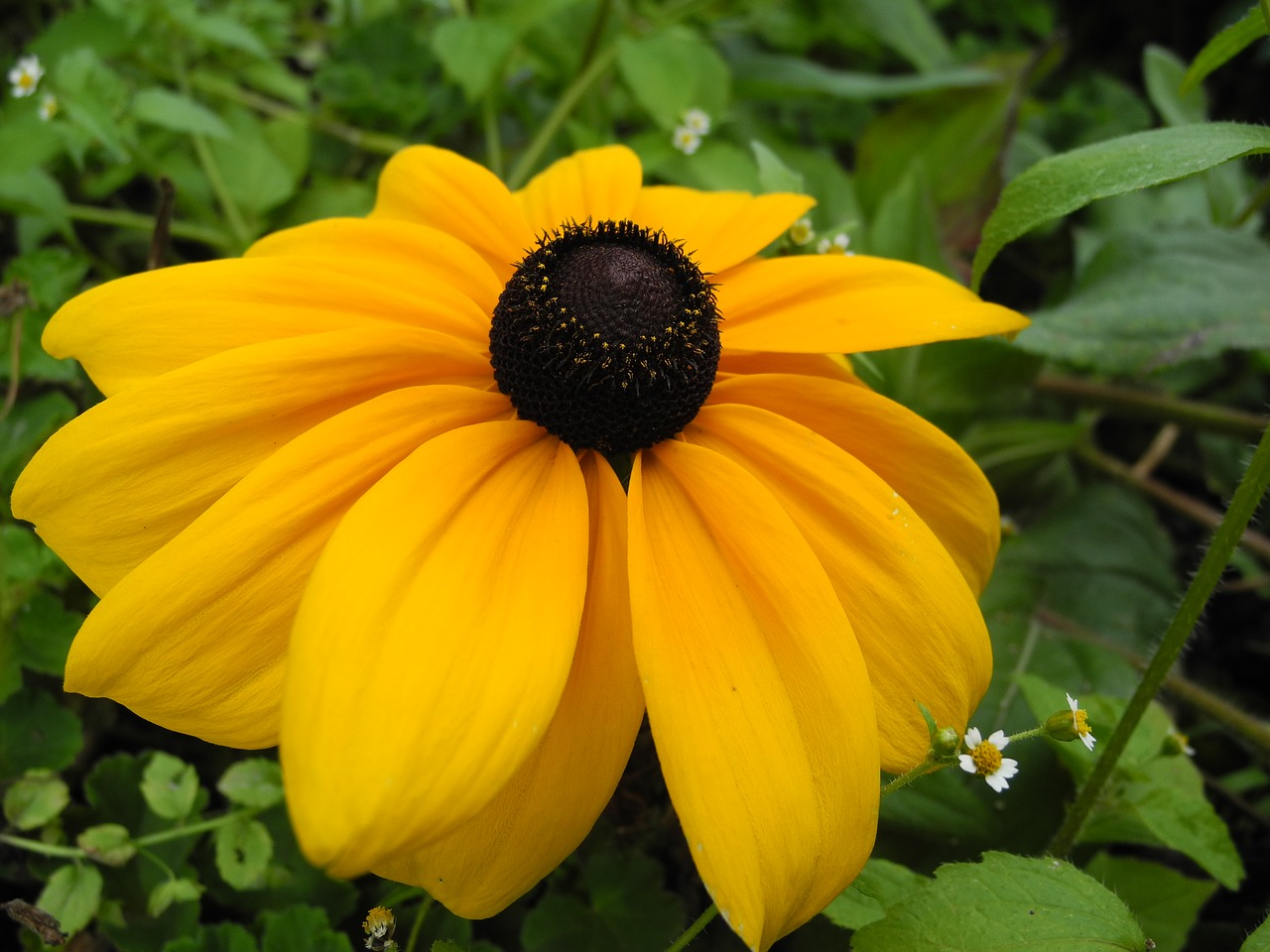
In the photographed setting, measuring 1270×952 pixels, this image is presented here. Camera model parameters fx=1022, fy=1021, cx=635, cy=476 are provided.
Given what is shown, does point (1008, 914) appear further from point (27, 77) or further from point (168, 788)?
point (27, 77)

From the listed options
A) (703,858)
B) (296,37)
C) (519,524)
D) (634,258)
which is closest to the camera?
(703,858)

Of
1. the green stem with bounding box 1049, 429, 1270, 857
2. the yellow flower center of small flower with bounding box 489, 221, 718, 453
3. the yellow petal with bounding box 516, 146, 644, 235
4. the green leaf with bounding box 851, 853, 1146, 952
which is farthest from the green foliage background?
the yellow flower center of small flower with bounding box 489, 221, 718, 453

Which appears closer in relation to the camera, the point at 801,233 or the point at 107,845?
the point at 107,845

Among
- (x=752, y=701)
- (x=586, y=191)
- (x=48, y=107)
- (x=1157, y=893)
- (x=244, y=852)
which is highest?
(x=48, y=107)

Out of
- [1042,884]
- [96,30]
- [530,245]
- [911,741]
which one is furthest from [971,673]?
[96,30]

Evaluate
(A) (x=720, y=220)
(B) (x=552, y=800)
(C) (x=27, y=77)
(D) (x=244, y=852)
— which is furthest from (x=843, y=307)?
(C) (x=27, y=77)

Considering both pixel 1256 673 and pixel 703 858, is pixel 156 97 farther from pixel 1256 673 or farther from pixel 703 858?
pixel 1256 673
